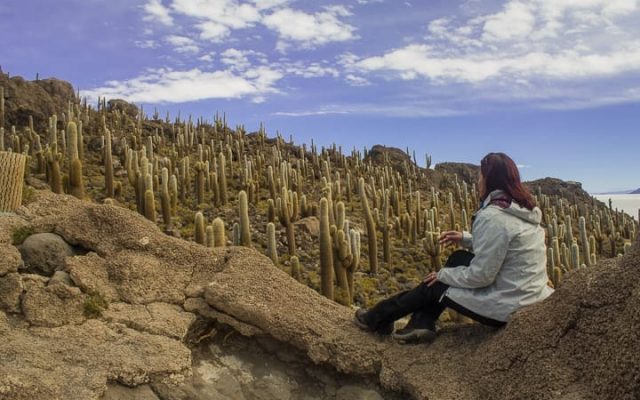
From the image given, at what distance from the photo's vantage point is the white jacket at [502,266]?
4.50m

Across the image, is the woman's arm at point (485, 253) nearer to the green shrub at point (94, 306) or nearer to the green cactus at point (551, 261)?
the green shrub at point (94, 306)

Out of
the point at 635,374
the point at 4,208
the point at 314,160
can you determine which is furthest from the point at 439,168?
the point at 635,374

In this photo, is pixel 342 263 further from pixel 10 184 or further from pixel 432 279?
pixel 432 279

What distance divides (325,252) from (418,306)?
515 cm

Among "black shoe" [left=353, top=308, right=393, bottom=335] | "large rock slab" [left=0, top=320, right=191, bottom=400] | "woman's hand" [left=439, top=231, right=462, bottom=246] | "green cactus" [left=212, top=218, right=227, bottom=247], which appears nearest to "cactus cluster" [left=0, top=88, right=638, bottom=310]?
"green cactus" [left=212, top=218, right=227, bottom=247]

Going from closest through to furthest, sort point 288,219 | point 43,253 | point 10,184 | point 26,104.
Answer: point 43,253
point 10,184
point 288,219
point 26,104

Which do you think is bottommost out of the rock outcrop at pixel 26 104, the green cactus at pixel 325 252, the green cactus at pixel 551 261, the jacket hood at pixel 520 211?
the green cactus at pixel 551 261

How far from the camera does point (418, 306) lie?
16.8 feet

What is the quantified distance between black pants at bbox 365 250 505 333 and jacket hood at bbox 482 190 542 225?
585 millimetres

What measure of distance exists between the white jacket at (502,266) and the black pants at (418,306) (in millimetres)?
283

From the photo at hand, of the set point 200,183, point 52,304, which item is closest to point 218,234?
point 52,304

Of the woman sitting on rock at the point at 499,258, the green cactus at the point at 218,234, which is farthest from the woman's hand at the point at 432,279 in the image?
the green cactus at the point at 218,234

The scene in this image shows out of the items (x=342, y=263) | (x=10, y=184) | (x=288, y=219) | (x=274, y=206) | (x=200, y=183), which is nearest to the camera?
(x=10, y=184)

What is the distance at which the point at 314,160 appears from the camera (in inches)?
1206
